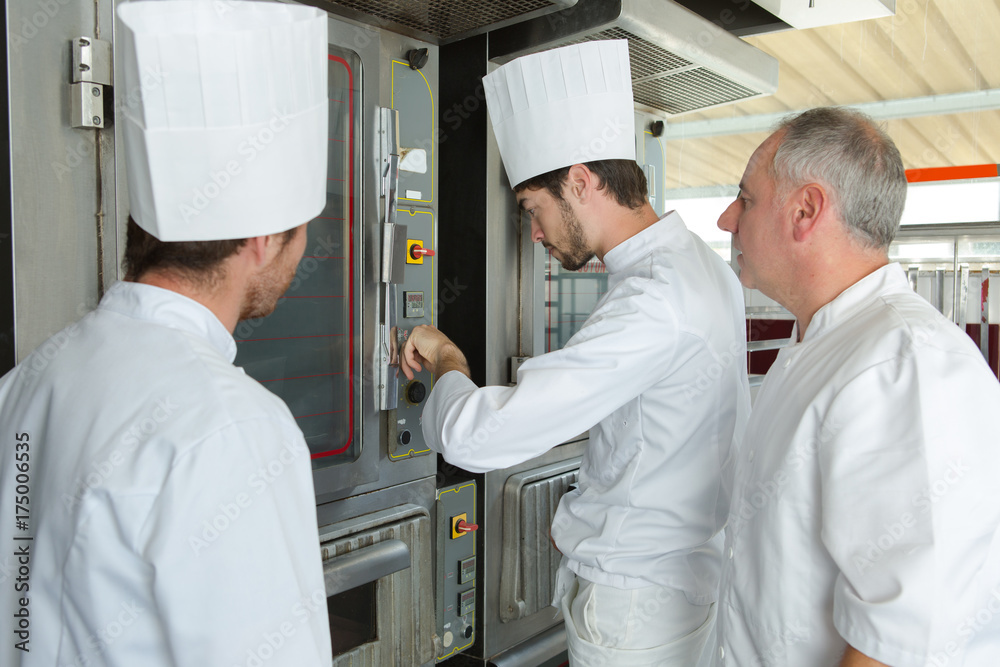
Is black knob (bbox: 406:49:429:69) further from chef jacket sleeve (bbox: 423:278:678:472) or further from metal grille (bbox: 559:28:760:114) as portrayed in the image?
chef jacket sleeve (bbox: 423:278:678:472)

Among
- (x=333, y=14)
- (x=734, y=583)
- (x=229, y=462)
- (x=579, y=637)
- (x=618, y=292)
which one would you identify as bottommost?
(x=579, y=637)

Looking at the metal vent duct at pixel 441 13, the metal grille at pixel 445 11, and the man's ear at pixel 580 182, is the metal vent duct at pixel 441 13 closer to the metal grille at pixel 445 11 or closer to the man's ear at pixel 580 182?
the metal grille at pixel 445 11

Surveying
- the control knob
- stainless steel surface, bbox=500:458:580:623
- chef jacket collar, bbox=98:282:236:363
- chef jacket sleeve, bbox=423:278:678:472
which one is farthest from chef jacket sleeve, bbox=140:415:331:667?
stainless steel surface, bbox=500:458:580:623

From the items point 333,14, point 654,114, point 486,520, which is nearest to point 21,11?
point 333,14

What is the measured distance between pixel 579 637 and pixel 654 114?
83.1 inches

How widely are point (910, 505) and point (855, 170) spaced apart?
51 cm

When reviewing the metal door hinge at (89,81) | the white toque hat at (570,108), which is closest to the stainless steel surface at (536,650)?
the white toque hat at (570,108)

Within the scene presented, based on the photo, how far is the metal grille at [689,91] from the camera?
→ 2.55 m

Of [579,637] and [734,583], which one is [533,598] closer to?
[579,637]

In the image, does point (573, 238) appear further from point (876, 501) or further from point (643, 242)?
point (876, 501)

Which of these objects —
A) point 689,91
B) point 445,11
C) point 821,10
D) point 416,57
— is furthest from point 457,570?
point 821,10

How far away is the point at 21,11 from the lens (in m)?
1.22

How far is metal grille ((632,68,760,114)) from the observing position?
2.55m

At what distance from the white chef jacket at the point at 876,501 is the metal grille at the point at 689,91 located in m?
1.59
